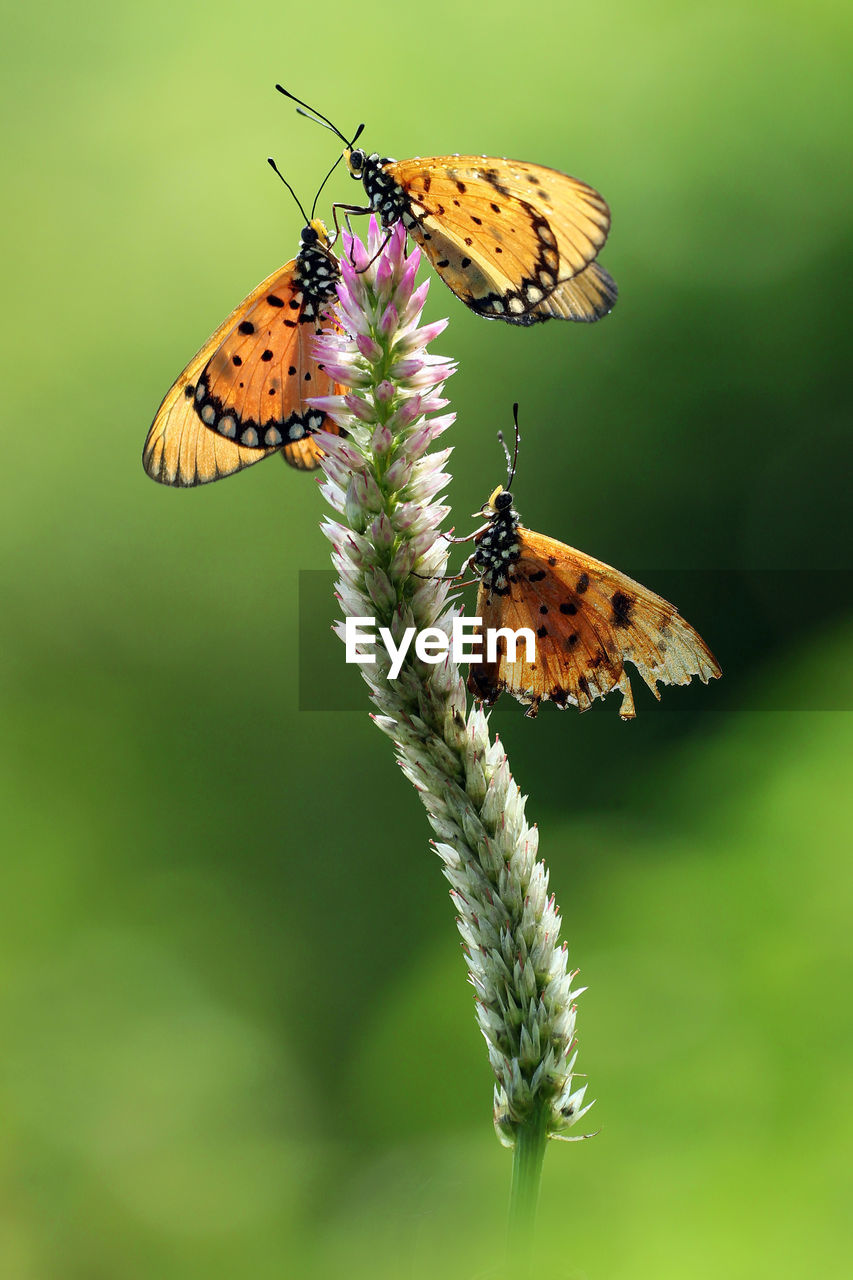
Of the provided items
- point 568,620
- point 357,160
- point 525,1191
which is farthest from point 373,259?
point 525,1191

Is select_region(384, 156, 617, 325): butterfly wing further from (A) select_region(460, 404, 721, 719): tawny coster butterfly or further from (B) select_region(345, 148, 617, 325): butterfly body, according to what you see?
(A) select_region(460, 404, 721, 719): tawny coster butterfly

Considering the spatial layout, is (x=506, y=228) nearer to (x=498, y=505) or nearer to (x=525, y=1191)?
(x=498, y=505)

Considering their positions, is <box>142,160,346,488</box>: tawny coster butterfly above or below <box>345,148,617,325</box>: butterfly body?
below

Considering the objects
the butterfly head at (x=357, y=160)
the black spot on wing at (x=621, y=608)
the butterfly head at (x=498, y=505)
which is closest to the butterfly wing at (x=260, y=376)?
the butterfly head at (x=357, y=160)

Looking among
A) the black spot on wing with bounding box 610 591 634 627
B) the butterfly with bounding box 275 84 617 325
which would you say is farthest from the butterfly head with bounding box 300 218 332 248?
the black spot on wing with bounding box 610 591 634 627

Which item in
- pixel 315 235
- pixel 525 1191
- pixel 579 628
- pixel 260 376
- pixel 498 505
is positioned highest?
pixel 315 235

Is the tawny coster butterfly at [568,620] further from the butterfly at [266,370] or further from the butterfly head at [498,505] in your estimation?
the butterfly at [266,370]
